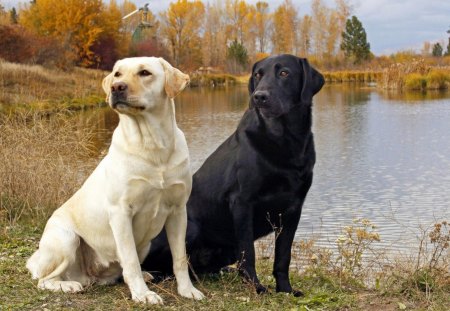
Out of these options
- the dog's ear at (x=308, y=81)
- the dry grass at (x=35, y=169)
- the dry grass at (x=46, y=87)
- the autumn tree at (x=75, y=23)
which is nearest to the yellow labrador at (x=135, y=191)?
the dog's ear at (x=308, y=81)

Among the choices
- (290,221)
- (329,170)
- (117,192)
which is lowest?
(329,170)

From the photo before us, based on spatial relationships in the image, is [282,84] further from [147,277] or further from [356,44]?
[356,44]

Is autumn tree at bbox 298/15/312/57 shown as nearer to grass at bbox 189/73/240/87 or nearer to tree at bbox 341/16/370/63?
tree at bbox 341/16/370/63

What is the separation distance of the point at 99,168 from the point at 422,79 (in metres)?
39.3

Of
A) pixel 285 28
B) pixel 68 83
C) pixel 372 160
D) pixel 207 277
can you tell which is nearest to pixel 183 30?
pixel 285 28

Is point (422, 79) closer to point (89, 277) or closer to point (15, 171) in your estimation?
point (15, 171)

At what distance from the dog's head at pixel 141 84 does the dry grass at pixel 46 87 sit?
19.6 metres

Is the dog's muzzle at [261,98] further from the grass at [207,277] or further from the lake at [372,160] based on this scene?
the lake at [372,160]

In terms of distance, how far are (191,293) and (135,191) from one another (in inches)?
34.4

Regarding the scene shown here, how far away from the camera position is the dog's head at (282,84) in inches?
183

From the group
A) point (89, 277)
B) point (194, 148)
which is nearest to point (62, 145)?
point (89, 277)

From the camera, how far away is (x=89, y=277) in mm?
4852

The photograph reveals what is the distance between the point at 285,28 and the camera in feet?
299

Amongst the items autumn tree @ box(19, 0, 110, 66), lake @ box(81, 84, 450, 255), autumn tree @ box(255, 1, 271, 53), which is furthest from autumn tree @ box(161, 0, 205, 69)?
lake @ box(81, 84, 450, 255)
